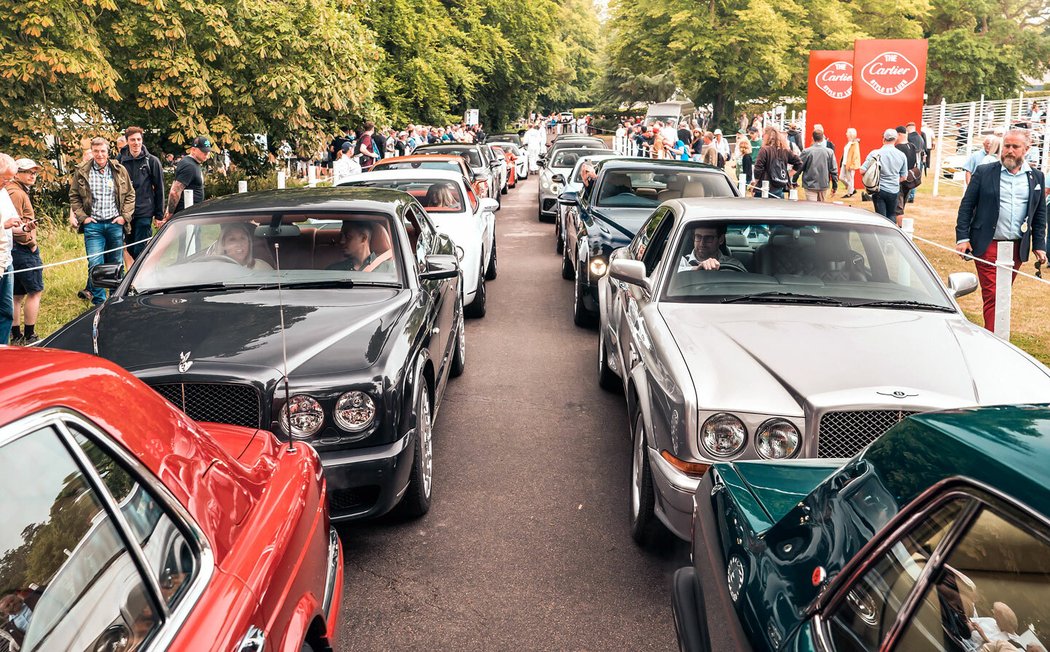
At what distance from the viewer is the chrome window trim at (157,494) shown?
180cm

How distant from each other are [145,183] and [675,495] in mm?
9195

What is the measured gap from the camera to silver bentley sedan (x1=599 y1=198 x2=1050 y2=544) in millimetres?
4176

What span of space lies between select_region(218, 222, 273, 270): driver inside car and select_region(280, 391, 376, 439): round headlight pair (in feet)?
5.76

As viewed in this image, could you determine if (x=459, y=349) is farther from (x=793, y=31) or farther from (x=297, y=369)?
(x=793, y=31)

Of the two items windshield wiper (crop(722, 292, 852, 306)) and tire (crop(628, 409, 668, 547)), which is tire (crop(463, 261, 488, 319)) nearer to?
windshield wiper (crop(722, 292, 852, 306))

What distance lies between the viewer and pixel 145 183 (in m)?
11.5

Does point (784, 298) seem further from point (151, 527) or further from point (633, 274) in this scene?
point (151, 527)

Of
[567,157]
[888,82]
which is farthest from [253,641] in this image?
[888,82]

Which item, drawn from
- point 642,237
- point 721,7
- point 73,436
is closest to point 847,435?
point 73,436

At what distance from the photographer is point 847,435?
4.15 m

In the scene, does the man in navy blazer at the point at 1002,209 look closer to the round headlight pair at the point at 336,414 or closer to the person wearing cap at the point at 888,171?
the person wearing cap at the point at 888,171

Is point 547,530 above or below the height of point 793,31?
below

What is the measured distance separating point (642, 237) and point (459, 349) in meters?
1.82

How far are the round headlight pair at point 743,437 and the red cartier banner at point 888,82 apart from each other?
22229 millimetres
